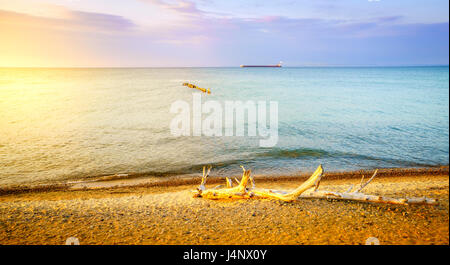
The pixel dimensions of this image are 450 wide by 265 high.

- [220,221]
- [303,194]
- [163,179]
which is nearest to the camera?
[220,221]

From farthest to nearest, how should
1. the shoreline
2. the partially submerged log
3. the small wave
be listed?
the small wave < the shoreline < the partially submerged log

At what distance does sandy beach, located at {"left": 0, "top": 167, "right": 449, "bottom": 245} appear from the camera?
5.23m

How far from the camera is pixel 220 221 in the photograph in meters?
6.16

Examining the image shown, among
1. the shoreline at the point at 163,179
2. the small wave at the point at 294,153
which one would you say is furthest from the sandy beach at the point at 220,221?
the small wave at the point at 294,153

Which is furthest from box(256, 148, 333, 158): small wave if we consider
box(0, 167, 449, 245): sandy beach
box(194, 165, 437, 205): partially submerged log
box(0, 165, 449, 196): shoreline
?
box(194, 165, 437, 205): partially submerged log

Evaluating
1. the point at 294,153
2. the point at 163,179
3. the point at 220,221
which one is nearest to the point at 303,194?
the point at 220,221

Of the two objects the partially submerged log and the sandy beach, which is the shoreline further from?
the partially submerged log

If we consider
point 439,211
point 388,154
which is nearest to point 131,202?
point 439,211

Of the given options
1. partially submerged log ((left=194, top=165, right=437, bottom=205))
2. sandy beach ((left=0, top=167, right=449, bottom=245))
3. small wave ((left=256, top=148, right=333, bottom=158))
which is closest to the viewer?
sandy beach ((left=0, top=167, right=449, bottom=245))

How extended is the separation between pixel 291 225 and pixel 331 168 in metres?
7.49

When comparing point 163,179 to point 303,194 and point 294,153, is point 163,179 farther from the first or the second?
point 294,153

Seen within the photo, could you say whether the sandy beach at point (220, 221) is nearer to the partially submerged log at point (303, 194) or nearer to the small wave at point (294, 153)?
the partially submerged log at point (303, 194)
